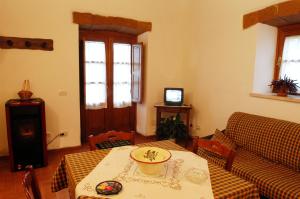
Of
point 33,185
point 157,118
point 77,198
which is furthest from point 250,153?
point 33,185

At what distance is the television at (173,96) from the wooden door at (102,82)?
86cm

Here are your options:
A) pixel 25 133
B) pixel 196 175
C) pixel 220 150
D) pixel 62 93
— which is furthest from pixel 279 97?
pixel 25 133

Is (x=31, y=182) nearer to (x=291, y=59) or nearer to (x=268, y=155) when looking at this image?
(x=268, y=155)

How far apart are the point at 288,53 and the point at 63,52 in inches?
129

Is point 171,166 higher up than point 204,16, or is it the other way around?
point 204,16

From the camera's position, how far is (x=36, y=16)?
127 inches

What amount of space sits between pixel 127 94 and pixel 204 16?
6.70 feet

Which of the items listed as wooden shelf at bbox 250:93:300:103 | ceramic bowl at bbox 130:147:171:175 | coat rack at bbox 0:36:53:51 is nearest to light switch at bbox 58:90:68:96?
coat rack at bbox 0:36:53:51

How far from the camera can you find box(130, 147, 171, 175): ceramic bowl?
1.36m

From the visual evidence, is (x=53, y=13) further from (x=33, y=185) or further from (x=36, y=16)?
(x=33, y=185)

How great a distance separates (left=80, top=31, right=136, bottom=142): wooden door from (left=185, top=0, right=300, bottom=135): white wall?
4.37 feet

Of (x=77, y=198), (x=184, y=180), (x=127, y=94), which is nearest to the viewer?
(x=77, y=198)

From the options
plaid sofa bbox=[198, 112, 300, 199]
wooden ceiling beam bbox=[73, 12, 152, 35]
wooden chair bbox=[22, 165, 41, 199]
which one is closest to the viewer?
wooden chair bbox=[22, 165, 41, 199]

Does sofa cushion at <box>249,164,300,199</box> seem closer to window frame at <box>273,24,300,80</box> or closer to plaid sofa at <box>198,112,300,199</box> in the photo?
plaid sofa at <box>198,112,300,199</box>
